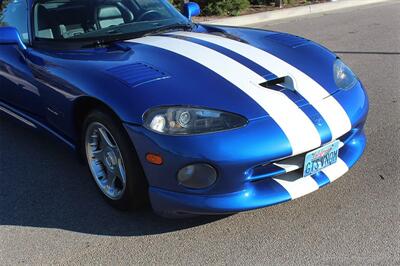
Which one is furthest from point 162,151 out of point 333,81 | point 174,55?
point 333,81

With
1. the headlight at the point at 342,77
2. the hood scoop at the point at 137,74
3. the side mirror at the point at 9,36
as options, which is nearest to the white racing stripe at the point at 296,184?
the headlight at the point at 342,77

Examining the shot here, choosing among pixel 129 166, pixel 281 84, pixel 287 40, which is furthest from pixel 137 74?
pixel 287 40

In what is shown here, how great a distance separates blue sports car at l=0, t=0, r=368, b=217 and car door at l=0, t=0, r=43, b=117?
0.9 inches

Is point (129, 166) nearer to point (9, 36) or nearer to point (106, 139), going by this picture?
point (106, 139)

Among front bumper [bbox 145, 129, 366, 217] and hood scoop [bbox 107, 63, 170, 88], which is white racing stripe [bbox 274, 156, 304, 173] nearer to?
front bumper [bbox 145, 129, 366, 217]

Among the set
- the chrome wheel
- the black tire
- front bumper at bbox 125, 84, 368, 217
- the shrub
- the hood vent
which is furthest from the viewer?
the shrub

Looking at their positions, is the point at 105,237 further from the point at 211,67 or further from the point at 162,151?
the point at 211,67

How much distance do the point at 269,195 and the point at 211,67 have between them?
2.92ft

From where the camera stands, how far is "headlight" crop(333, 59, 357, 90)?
10.6 ft

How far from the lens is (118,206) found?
3.17 metres

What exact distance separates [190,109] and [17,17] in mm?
2257

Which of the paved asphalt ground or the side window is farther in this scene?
the side window

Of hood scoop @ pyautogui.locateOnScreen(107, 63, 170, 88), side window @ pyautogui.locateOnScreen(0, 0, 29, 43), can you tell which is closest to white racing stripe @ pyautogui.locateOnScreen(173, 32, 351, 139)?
hood scoop @ pyautogui.locateOnScreen(107, 63, 170, 88)

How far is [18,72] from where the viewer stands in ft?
13.0
